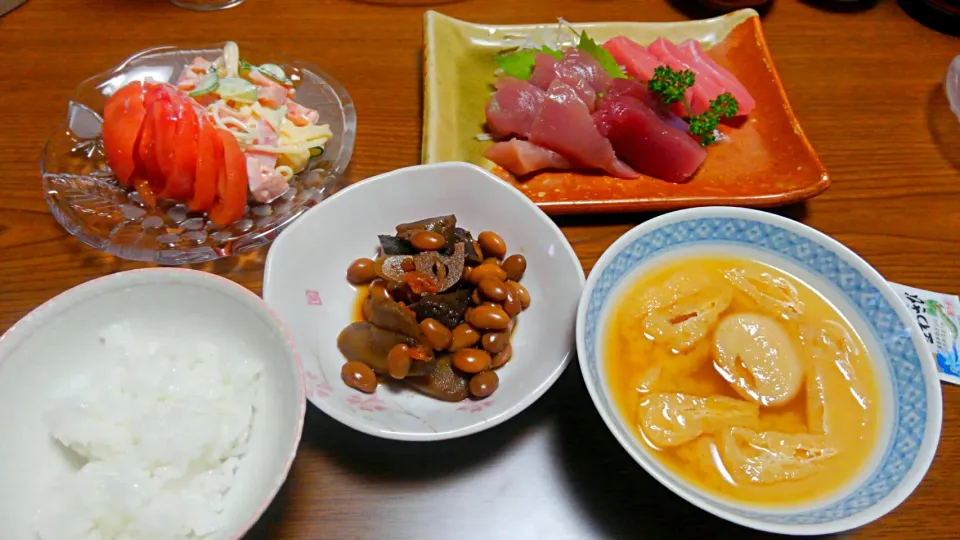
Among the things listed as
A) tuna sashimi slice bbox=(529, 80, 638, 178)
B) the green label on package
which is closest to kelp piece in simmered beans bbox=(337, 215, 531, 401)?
tuna sashimi slice bbox=(529, 80, 638, 178)

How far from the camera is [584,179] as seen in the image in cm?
213

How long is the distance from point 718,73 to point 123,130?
7.00ft

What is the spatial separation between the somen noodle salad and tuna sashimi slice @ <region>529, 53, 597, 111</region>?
831mm

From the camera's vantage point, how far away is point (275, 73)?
2.17m

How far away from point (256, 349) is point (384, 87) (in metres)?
1.38

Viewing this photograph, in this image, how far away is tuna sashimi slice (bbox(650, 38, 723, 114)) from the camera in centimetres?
233

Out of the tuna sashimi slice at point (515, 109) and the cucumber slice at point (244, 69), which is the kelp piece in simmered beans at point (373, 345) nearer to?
the tuna sashimi slice at point (515, 109)

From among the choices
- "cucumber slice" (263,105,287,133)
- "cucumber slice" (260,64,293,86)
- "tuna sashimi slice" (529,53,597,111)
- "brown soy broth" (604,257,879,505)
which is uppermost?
"tuna sashimi slice" (529,53,597,111)

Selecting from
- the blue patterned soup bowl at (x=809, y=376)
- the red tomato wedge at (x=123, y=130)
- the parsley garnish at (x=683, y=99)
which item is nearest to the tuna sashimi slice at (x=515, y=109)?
the parsley garnish at (x=683, y=99)

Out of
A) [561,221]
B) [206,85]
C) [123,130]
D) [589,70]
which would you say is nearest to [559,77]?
[589,70]

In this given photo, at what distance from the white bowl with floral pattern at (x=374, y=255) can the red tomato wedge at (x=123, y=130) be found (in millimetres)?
676

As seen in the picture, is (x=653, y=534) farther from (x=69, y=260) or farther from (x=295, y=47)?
(x=295, y=47)

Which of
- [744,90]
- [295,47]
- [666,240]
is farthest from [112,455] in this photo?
[744,90]

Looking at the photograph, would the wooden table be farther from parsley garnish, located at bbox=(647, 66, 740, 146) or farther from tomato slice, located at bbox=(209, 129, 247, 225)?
parsley garnish, located at bbox=(647, 66, 740, 146)
